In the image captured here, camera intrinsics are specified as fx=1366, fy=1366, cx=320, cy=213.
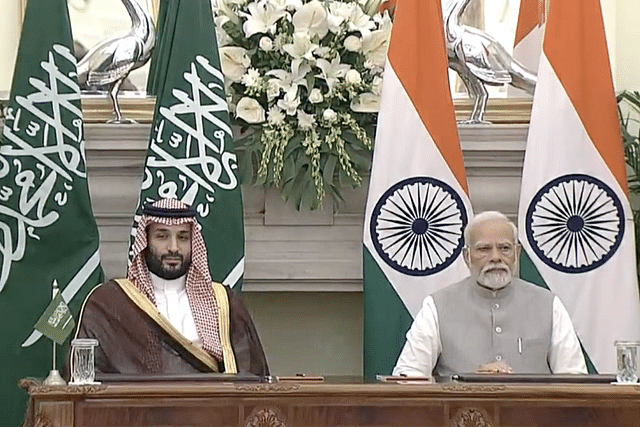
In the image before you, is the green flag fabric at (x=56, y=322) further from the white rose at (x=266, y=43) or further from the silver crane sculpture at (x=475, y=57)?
the silver crane sculpture at (x=475, y=57)

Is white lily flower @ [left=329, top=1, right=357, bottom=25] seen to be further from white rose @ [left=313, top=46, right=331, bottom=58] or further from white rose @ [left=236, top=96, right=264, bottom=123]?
white rose @ [left=236, top=96, right=264, bottom=123]

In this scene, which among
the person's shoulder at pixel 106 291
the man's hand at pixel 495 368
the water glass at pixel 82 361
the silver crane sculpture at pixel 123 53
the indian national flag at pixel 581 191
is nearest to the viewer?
the water glass at pixel 82 361

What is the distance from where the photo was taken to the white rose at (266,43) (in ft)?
18.2

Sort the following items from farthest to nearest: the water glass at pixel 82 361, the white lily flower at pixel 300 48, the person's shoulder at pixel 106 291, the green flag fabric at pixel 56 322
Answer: the white lily flower at pixel 300 48 → the person's shoulder at pixel 106 291 → the green flag fabric at pixel 56 322 → the water glass at pixel 82 361

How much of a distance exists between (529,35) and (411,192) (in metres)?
1.17

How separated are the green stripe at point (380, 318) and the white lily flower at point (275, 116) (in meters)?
0.64

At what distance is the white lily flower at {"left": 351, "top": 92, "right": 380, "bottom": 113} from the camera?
222 inches

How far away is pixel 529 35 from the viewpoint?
613 centimetres

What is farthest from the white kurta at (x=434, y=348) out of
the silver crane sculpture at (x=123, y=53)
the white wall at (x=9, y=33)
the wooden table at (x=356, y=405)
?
the white wall at (x=9, y=33)

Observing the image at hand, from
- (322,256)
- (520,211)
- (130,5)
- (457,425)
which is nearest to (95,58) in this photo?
(130,5)

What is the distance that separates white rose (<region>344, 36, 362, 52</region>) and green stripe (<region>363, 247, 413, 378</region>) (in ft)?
2.74

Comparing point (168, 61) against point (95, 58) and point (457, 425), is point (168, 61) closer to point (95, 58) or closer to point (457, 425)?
point (95, 58)

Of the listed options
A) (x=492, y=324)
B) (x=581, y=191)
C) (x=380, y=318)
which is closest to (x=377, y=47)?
(x=581, y=191)

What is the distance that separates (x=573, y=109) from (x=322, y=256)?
1.24 m
